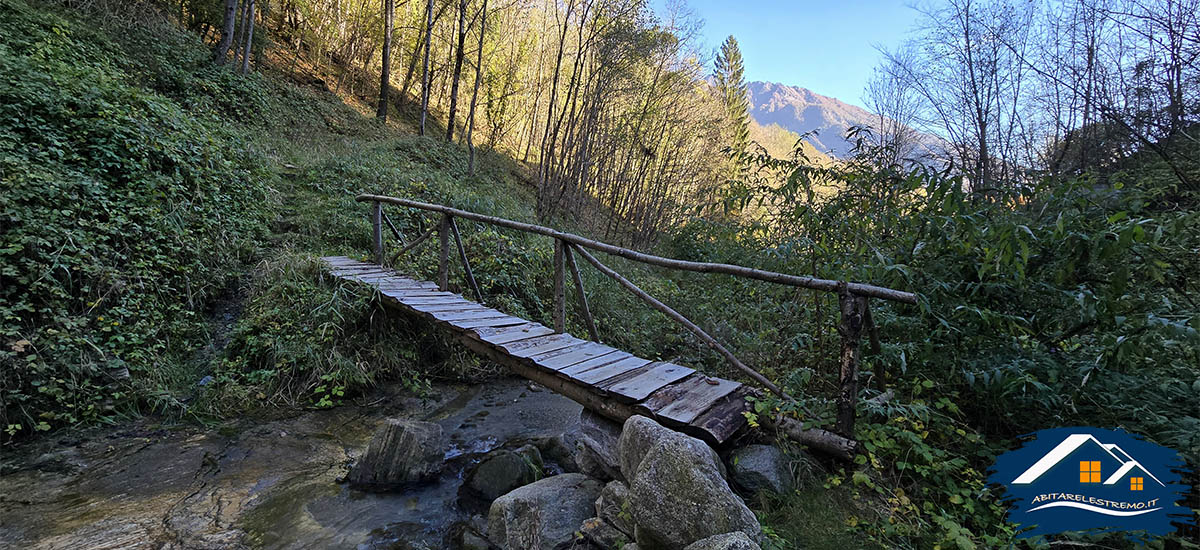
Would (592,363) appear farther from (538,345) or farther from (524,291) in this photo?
(524,291)

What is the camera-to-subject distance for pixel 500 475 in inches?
124

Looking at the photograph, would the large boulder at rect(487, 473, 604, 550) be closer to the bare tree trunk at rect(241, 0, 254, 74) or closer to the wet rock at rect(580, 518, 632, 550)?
the wet rock at rect(580, 518, 632, 550)

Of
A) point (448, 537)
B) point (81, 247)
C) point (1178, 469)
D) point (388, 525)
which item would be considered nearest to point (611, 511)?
point (448, 537)

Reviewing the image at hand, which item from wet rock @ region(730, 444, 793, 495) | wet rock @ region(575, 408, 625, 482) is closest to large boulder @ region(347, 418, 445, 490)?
wet rock @ region(575, 408, 625, 482)

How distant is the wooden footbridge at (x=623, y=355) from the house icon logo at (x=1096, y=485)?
2.10ft

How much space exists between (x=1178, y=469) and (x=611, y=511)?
2.12 metres

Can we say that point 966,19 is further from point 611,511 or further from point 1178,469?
point 611,511

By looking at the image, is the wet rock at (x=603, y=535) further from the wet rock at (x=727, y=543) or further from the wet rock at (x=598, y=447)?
the wet rock at (x=727, y=543)

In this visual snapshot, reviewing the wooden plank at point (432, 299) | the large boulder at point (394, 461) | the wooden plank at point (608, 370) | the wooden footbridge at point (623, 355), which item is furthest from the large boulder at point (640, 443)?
the wooden plank at point (432, 299)

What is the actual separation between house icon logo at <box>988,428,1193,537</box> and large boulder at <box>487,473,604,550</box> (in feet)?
6.11

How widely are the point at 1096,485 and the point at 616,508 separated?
1.85 m

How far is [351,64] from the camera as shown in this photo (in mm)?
14547

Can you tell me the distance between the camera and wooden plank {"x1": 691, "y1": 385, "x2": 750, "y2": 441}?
240 cm

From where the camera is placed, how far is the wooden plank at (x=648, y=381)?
8.88 feet
